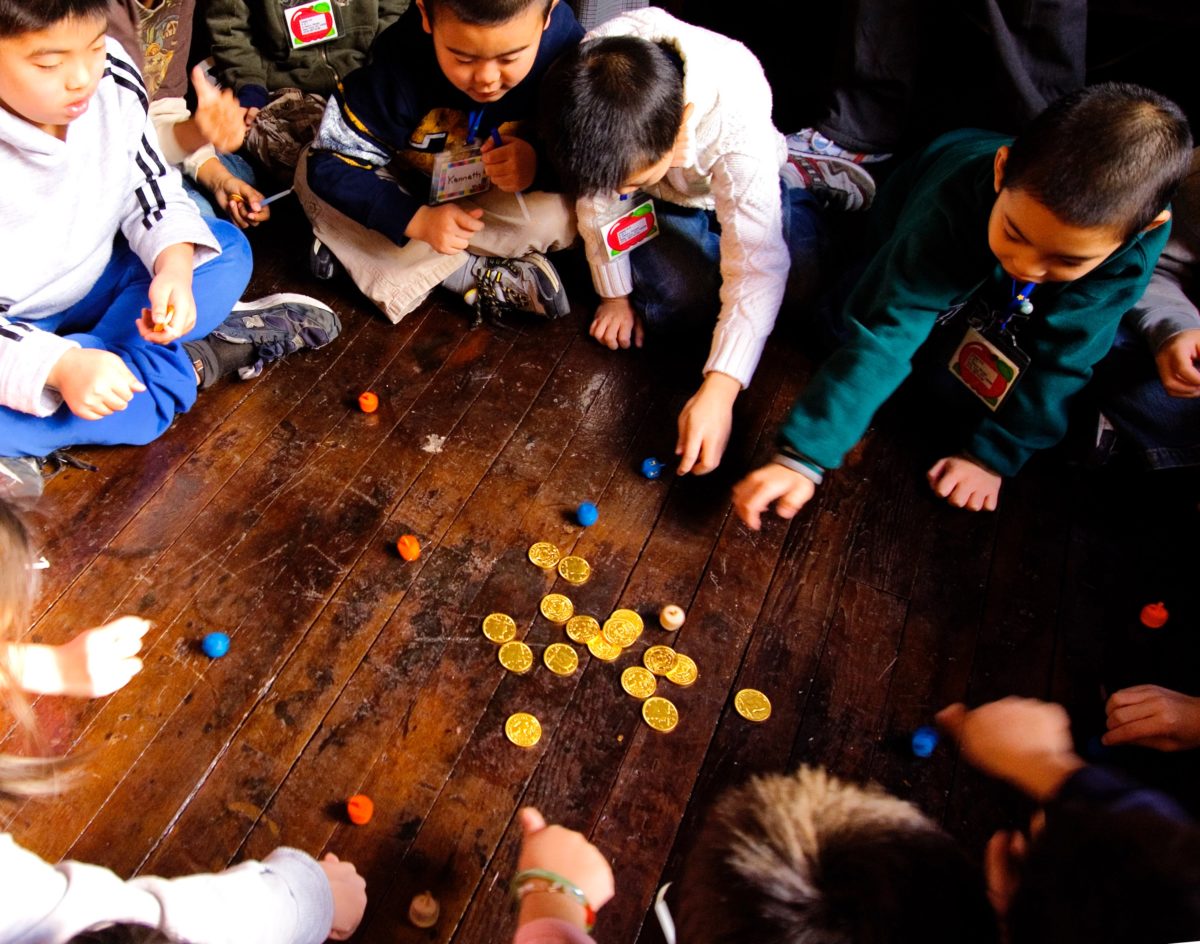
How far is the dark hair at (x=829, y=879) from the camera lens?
0.79 meters

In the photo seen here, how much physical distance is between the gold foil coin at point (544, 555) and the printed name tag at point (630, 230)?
0.72m

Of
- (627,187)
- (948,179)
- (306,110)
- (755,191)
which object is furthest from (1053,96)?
(306,110)

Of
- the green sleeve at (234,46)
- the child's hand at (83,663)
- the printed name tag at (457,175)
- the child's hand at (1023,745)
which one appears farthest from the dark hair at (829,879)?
the green sleeve at (234,46)

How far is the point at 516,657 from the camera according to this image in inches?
65.5

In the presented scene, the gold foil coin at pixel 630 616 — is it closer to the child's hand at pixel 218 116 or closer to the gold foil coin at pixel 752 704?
the gold foil coin at pixel 752 704

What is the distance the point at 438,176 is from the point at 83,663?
1.28 metres

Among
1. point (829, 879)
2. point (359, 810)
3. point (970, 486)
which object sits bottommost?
point (359, 810)

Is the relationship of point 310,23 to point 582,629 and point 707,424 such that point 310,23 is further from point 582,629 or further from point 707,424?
point 582,629

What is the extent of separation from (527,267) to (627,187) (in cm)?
51

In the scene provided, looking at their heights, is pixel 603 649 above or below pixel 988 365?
below

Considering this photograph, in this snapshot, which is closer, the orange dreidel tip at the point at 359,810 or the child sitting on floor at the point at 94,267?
the orange dreidel tip at the point at 359,810

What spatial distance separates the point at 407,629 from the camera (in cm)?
169

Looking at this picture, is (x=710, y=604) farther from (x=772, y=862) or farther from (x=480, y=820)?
(x=772, y=862)

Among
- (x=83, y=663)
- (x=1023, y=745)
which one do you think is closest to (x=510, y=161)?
(x=83, y=663)
